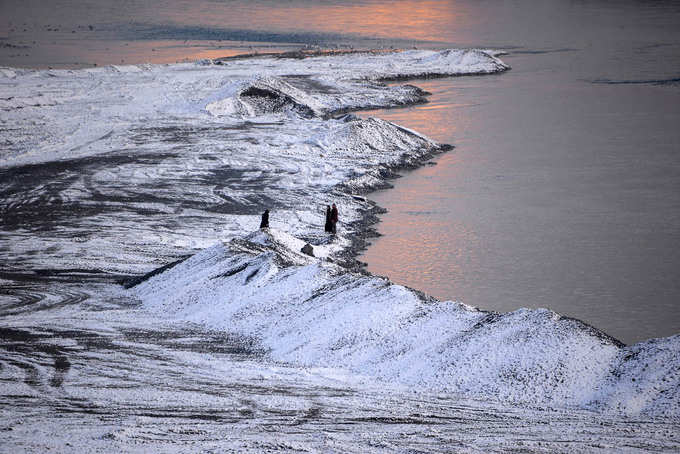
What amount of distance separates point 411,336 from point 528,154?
59.6ft

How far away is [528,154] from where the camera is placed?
2706 cm

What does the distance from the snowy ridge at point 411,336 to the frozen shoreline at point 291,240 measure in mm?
25

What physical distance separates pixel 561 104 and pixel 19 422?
33.5 meters

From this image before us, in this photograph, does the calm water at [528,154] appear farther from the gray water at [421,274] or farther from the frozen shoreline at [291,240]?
the frozen shoreline at [291,240]

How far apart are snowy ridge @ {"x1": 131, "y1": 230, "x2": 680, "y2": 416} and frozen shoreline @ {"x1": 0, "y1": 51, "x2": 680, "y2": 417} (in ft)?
0.08

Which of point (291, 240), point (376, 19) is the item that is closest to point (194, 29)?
point (376, 19)

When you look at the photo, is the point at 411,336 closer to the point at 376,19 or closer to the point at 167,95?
the point at 167,95

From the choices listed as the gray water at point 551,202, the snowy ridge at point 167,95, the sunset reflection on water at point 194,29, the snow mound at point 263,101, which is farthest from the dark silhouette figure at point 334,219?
the sunset reflection on water at point 194,29

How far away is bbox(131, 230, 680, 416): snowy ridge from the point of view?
8.56 m

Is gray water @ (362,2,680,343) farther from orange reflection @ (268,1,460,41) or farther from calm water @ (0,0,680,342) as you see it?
orange reflection @ (268,1,460,41)

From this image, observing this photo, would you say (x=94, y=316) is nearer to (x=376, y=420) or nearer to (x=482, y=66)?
(x=376, y=420)

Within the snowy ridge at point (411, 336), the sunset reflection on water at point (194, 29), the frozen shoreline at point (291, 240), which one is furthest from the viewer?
the sunset reflection on water at point (194, 29)

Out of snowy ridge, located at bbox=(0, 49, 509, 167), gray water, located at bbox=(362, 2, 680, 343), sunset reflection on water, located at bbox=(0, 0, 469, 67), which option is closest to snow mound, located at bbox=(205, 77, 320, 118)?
snowy ridge, located at bbox=(0, 49, 509, 167)

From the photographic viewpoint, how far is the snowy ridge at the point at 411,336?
8.56 m
